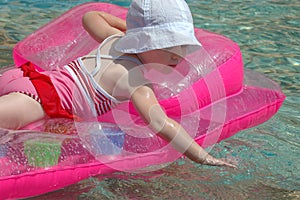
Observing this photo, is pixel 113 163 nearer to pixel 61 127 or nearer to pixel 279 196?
pixel 61 127

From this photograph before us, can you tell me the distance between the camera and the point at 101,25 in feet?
10.6

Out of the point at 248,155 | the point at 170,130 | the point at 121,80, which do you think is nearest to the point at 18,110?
the point at 121,80

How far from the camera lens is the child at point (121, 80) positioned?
8.81ft

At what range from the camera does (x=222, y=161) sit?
2770 mm

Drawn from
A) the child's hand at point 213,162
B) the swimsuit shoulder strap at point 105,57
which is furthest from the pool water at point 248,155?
the swimsuit shoulder strap at point 105,57

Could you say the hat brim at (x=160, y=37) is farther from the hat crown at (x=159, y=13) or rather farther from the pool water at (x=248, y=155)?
the pool water at (x=248, y=155)

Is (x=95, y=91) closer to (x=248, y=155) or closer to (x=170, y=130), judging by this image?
(x=170, y=130)

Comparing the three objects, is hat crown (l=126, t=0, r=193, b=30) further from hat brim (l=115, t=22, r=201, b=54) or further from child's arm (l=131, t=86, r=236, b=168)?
child's arm (l=131, t=86, r=236, b=168)

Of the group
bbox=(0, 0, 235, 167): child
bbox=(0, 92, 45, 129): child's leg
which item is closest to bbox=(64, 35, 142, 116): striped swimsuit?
bbox=(0, 0, 235, 167): child

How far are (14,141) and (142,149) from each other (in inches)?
22.8

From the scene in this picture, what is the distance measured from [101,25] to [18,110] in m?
0.77

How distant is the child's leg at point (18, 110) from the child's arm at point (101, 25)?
61 cm

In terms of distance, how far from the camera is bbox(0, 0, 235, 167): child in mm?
2686

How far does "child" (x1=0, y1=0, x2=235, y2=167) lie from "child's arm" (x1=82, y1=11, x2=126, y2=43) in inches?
8.4
